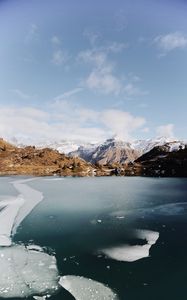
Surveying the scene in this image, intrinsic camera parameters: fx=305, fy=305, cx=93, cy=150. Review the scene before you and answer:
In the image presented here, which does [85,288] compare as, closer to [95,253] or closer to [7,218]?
[95,253]

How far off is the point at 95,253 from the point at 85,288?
3235mm

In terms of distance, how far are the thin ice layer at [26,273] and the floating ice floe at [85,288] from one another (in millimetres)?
358

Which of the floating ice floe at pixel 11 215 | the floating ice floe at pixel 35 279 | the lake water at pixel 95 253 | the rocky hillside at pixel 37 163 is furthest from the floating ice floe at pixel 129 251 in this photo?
the rocky hillside at pixel 37 163

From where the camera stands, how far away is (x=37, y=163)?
105 meters

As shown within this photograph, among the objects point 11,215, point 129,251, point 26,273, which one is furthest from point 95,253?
point 11,215

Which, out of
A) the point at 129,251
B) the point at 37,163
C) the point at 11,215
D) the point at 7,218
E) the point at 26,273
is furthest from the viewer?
the point at 37,163

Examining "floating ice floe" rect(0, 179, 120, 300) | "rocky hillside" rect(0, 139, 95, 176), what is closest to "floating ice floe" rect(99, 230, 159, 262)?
"floating ice floe" rect(0, 179, 120, 300)

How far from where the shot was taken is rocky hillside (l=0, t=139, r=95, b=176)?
3483 inches

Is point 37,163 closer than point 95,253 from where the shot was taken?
No

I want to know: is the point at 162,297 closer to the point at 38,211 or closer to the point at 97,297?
the point at 97,297

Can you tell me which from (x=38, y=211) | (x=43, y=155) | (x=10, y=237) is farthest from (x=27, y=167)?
(x=10, y=237)

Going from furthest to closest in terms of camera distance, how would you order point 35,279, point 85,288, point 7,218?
point 7,218 < point 35,279 < point 85,288

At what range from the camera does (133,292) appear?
8.77 metres

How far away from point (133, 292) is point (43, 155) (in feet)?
345
